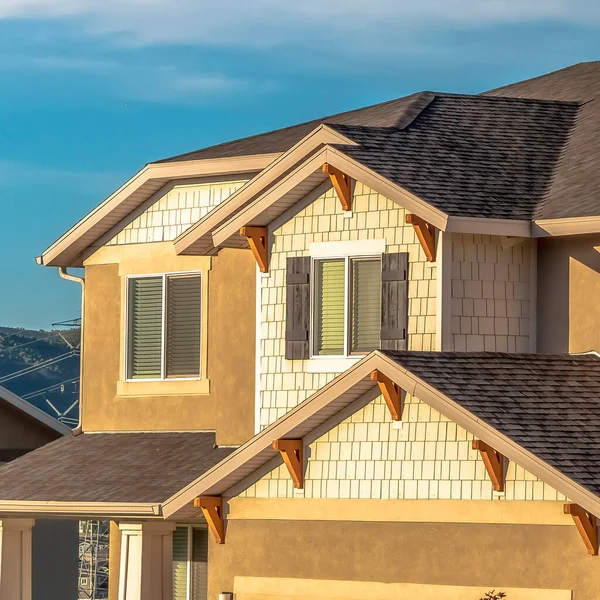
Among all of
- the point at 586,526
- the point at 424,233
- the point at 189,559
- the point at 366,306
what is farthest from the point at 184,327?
the point at 586,526

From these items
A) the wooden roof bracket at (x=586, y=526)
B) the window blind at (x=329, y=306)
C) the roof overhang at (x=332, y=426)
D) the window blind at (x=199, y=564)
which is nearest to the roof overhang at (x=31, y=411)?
the window blind at (x=199, y=564)

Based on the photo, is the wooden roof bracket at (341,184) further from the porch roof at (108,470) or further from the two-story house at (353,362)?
the porch roof at (108,470)

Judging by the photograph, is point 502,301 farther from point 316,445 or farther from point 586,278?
point 316,445

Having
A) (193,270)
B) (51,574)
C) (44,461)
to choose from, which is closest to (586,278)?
(193,270)

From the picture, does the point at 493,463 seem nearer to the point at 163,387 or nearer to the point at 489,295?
the point at 489,295

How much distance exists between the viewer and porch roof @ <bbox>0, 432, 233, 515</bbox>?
23.5 m

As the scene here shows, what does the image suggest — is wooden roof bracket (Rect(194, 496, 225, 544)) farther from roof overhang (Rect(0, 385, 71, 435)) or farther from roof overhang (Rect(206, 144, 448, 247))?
roof overhang (Rect(0, 385, 71, 435))

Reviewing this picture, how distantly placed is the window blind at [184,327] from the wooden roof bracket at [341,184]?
14.7ft

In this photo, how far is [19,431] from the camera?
32.5 metres

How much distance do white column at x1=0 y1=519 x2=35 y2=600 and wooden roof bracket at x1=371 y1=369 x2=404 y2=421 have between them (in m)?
8.49

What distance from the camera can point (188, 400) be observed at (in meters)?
26.3

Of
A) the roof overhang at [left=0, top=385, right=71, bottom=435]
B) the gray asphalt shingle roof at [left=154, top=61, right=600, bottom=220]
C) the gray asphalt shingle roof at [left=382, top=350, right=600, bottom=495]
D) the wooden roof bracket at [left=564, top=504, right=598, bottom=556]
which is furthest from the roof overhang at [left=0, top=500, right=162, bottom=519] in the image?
the roof overhang at [left=0, top=385, right=71, bottom=435]

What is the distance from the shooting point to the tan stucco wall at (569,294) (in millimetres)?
21828

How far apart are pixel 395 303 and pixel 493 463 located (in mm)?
3550
